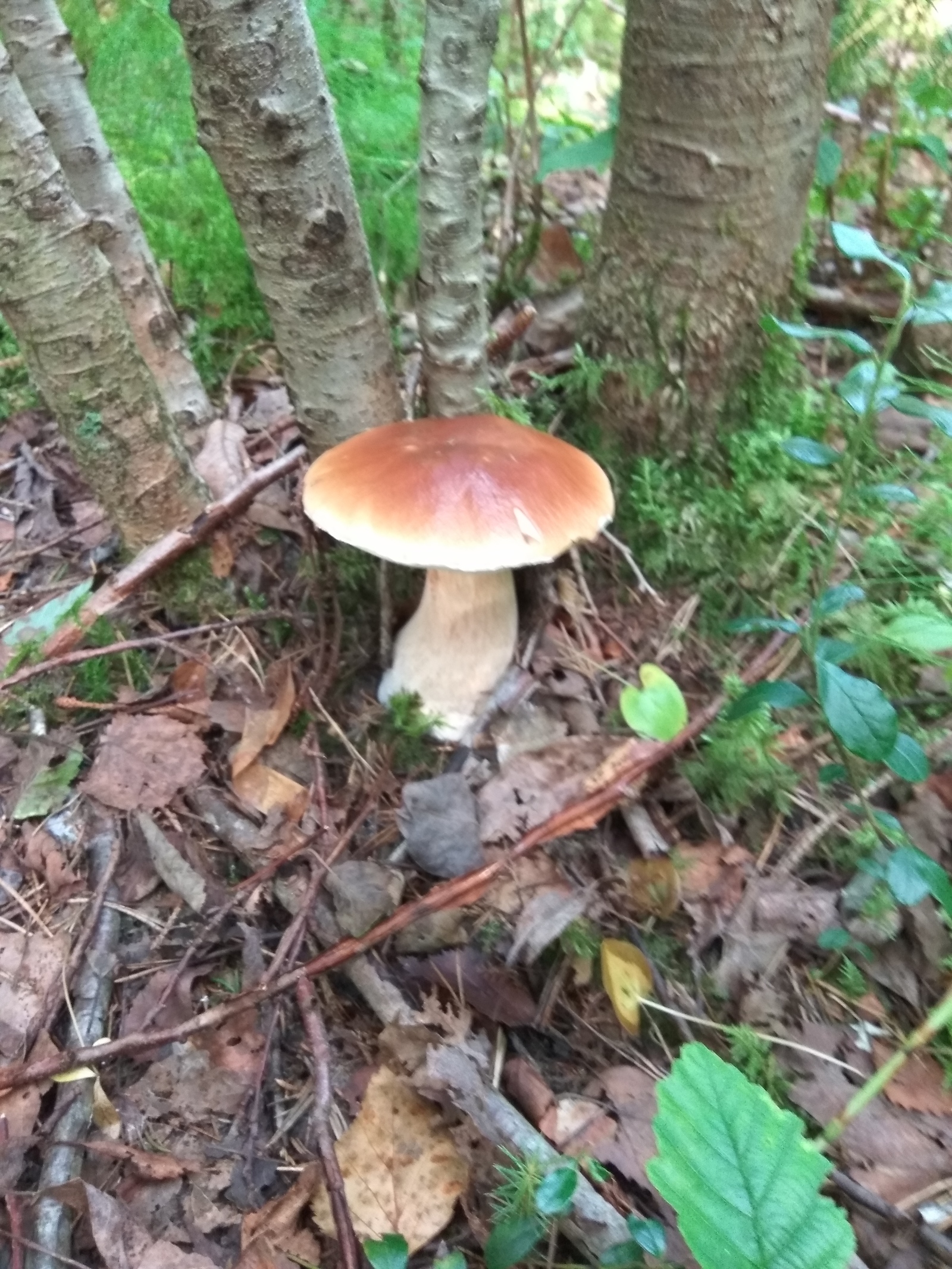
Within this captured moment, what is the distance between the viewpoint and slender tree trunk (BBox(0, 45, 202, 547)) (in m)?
1.65

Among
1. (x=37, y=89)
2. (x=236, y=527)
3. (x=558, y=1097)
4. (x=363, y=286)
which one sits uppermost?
(x=37, y=89)

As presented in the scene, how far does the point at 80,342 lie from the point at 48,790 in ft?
3.45

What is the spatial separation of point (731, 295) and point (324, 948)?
1.84 m

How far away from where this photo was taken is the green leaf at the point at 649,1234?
1.18m

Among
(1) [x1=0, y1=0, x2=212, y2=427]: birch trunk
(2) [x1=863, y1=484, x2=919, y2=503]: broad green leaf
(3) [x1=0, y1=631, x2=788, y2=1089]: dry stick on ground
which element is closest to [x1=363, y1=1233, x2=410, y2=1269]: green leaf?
(3) [x1=0, y1=631, x2=788, y2=1089]: dry stick on ground

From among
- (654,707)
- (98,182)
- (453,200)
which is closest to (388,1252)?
(654,707)

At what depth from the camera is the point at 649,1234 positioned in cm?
119

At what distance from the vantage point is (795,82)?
6.08 feet

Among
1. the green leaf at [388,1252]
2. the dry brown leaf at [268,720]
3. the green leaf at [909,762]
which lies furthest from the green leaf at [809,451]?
the green leaf at [388,1252]

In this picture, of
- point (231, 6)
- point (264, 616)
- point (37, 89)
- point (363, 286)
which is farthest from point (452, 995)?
point (37, 89)

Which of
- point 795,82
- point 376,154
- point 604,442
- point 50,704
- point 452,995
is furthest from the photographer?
point 376,154

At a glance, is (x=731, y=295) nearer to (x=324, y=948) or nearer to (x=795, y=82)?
(x=795, y=82)

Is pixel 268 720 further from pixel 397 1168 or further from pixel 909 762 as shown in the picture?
pixel 909 762

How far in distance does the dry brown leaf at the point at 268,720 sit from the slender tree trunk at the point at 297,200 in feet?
2.06
